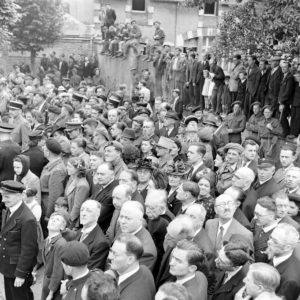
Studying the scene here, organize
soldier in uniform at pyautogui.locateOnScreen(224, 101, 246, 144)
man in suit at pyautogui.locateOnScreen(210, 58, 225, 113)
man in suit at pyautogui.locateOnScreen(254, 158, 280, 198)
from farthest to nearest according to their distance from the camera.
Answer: man in suit at pyautogui.locateOnScreen(210, 58, 225, 113)
soldier in uniform at pyautogui.locateOnScreen(224, 101, 246, 144)
man in suit at pyautogui.locateOnScreen(254, 158, 280, 198)

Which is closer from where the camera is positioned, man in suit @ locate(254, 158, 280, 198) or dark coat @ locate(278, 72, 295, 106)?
man in suit @ locate(254, 158, 280, 198)

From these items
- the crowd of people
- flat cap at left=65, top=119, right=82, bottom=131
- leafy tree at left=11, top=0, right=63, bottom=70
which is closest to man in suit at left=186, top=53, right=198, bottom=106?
the crowd of people

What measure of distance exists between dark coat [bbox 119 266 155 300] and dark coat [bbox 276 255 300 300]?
3.72 feet

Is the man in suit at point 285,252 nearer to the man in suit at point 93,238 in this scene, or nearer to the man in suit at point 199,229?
the man in suit at point 199,229

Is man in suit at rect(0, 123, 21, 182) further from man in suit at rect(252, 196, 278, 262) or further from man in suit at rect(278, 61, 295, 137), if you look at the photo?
man in suit at rect(278, 61, 295, 137)

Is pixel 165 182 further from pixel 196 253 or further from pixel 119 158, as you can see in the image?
pixel 196 253

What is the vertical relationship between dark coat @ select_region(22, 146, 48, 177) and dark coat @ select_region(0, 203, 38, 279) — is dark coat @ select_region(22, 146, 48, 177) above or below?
above

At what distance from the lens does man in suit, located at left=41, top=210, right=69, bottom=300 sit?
6.47 m

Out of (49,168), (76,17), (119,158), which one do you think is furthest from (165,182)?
(76,17)

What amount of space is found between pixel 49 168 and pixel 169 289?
4854mm

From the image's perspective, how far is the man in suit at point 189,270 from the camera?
17.9 feet

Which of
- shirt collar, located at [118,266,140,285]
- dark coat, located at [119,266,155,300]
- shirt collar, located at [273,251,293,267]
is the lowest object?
dark coat, located at [119,266,155,300]

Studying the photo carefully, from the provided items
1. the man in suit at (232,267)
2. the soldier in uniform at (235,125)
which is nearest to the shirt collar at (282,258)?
the man in suit at (232,267)

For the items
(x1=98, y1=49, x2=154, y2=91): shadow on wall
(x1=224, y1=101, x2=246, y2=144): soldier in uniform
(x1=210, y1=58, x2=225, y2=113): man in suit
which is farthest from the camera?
(x1=98, y1=49, x2=154, y2=91): shadow on wall
